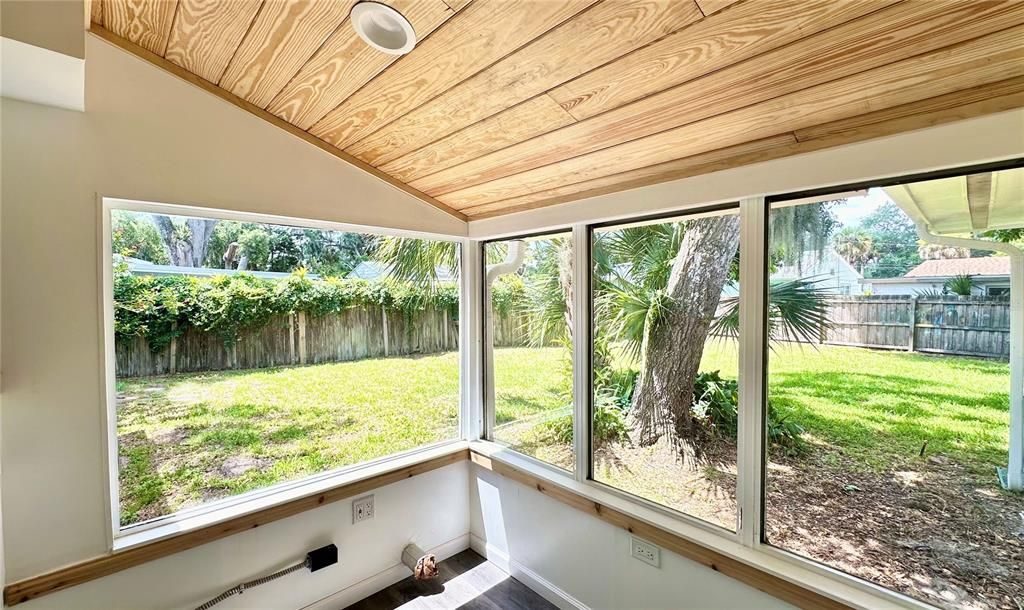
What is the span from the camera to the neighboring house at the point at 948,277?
1095mm

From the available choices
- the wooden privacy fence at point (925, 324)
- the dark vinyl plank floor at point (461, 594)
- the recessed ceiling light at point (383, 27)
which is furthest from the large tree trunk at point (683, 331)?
the recessed ceiling light at point (383, 27)

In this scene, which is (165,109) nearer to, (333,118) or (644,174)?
(333,118)

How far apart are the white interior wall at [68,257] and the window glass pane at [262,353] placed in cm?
14

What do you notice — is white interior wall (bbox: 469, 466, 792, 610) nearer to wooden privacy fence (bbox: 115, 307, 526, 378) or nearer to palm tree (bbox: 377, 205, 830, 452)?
palm tree (bbox: 377, 205, 830, 452)

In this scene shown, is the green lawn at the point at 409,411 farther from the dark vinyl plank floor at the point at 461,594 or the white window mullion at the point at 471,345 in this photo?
the dark vinyl plank floor at the point at 461,594

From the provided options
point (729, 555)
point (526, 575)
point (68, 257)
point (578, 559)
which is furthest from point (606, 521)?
point (68, 257)

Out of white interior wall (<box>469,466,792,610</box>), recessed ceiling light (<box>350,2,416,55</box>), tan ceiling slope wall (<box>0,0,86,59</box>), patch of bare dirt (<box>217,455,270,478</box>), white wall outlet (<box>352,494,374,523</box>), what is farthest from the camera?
white wall outlet (<box>352,494,374,523</box>)

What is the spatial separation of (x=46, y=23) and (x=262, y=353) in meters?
1.31

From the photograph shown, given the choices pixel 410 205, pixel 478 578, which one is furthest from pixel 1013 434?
pixel 410 205

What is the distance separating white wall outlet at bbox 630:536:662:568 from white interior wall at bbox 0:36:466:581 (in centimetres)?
199

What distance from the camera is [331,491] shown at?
76.9 inches

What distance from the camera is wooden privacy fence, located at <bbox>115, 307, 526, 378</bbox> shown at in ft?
5.33

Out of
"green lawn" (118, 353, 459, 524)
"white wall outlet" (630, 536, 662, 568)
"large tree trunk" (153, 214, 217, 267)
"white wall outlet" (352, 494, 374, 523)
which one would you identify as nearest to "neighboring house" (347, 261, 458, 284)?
"green lawn" (118, 353, 459, 524)

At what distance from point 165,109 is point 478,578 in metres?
2.59
